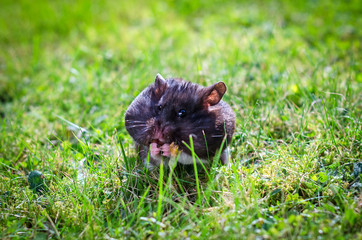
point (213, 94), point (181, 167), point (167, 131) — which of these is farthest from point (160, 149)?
point (213, 94)

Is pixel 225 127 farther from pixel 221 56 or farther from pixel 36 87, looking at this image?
pixel 36 87

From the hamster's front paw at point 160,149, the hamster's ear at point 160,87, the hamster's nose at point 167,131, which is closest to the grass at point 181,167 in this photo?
the hamster's front paw at point 160,149

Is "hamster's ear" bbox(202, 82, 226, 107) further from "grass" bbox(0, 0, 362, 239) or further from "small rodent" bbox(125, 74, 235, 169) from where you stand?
"grass" bbox(0, 0, 362, 239)

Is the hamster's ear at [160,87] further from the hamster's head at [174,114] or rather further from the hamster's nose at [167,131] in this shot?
the hamster's nose at [167,131]

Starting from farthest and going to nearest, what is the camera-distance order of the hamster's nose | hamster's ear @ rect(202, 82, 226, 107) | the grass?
hamster's ear @ rect(202, 82, 226, 107), the hamster's nose, the grass

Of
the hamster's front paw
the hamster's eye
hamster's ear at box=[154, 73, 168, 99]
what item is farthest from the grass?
hamster's ear at box=[154, 73, 168, 99]

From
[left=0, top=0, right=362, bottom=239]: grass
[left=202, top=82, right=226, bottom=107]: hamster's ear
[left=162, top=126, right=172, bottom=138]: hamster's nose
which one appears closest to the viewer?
[left=0, top=0, right=362, bottom=239]: grass

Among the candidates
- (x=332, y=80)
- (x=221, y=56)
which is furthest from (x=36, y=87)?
(x=332, y=80)
